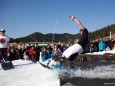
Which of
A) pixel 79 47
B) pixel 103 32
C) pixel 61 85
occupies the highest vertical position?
pixel 103 32

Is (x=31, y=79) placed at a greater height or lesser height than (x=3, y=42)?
lesser

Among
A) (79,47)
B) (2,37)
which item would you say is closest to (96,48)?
(2,37)

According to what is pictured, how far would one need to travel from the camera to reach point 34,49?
19172 millimetres

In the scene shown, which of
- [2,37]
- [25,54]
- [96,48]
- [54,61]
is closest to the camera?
[54,61]

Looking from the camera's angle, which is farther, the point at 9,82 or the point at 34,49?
the point at 34,49

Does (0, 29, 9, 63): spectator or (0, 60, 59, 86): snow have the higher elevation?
(0, 29, 9, 63): spectator

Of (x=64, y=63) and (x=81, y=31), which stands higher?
(x=81, y=31)

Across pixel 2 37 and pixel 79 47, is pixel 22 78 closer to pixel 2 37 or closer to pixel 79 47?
pixel 79 47

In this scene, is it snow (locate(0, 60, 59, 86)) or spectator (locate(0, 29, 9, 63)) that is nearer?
snow (locate(0, 60, 59, 86))

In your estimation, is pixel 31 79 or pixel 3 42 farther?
pixel 3 42

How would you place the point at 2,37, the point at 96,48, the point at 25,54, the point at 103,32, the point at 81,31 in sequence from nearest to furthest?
1. the point at 81,31
2. the point at 2,37
3. the point at 25,54
4. the point at 96,48
5. the point at 103,32

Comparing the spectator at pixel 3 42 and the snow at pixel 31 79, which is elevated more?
the spectator at pixel 3 42

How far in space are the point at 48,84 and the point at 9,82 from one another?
114 cm

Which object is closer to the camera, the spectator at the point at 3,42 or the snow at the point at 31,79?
the snow at the point at 31,79
